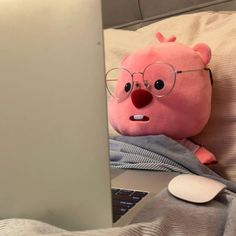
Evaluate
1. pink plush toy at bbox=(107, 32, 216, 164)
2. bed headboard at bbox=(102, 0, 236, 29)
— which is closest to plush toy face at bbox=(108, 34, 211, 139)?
pink plush toy at bbox=(107, 32, 216, 164)

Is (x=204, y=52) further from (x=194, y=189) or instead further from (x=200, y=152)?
(x=194, y=189)

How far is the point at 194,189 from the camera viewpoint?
23.5 inches

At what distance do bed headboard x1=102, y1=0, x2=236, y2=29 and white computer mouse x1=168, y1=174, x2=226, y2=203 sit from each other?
2.41ft

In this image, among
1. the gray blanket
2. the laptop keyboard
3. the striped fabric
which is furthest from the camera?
the striped fabric

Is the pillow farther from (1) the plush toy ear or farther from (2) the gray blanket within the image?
(2) the gray blanket

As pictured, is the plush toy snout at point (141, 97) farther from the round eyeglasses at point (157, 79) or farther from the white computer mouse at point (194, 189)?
the white computer mouse at point (194, 189)

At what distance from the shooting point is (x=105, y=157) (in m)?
0.46

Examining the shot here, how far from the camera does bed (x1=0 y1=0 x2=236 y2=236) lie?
491 mm

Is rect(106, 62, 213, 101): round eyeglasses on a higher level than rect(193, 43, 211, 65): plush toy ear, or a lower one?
lower

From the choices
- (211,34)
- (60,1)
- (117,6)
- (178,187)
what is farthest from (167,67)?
(117,6)

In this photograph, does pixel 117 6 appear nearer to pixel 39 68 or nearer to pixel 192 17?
pixel 192 17

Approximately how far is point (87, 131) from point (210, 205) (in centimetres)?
22

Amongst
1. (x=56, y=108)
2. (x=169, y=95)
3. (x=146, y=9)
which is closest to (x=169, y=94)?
(x=169, y=95)

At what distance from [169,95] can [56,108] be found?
448 mm
